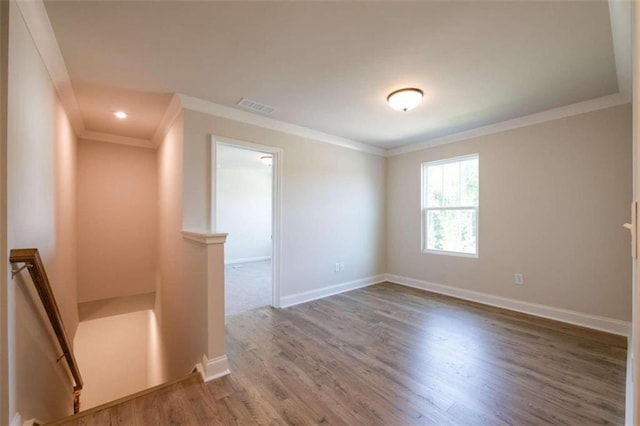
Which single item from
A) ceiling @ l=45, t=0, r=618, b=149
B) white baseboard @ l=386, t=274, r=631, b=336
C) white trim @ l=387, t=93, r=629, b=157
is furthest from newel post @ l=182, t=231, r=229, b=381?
white trim @ l=387, t=93, r=629, b=157

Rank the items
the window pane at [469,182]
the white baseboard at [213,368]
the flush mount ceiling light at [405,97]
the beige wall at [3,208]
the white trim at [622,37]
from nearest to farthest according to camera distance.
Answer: the beige wall at [3,208]
the white trim at [622,37]
the white baseboard at [213,368]
the flush mount ceiling light at [405,97]
the window pane at [469,182]

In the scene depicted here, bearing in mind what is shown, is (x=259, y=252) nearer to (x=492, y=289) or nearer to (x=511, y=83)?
(x=492, y=289)

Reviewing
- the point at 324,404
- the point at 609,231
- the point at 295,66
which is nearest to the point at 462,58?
the point at 295,66

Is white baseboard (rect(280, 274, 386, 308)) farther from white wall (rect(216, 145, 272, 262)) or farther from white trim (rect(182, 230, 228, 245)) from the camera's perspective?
white wall (rect(216, 145, 272, 262))

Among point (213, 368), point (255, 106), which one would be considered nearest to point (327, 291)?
point (213, 368)

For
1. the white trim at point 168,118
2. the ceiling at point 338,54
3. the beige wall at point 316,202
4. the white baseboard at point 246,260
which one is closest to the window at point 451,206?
the beige wall at point 316,202

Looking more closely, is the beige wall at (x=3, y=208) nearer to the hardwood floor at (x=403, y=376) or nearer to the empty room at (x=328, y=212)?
the empty room at (x=328, y=212)

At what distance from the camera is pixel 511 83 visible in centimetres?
254

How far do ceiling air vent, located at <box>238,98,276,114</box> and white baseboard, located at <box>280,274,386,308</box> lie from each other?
2.40 m

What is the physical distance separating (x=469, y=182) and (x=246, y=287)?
159 inches

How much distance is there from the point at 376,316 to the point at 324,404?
1.63 m

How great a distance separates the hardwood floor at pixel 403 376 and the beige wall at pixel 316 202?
0.98 meters

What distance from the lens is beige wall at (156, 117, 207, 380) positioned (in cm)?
232

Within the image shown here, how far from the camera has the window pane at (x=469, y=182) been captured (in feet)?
12.7
